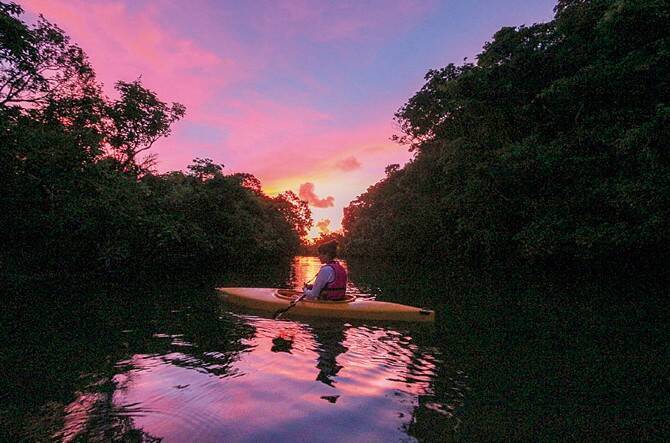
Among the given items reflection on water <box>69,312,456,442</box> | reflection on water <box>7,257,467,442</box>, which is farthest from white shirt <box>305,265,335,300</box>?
reflection on water <box>69,312,456,442</box>

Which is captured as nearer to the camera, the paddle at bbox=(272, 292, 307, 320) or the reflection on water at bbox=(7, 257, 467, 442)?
the reflection on water at bbox=(7, 257, 467, 442)

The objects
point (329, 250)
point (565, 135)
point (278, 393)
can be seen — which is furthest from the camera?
point (565, 135)

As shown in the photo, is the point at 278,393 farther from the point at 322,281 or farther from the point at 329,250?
the point at 322,281

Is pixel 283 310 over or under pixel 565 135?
under

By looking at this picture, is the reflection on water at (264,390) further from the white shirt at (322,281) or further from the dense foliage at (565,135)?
the dense foliage at (565,135)

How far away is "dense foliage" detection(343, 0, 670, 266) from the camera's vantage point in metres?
13.9

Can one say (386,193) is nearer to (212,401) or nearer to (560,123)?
(560,123)

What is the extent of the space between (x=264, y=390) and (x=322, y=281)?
4.30m

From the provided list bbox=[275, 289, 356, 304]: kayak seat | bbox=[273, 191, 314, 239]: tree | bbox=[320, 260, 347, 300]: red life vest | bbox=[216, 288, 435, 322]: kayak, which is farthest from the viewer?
bbox=[273, 191, 314, 239]: tree

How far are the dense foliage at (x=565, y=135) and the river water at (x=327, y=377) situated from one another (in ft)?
23.2

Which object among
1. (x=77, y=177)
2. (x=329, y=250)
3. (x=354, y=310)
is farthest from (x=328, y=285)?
(x=77, y=177)

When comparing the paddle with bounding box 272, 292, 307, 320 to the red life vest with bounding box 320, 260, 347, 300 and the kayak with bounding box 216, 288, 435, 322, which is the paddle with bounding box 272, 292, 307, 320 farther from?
the red life vest with bounding box 320, 260, 347, 300

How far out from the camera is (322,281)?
8.74 metres

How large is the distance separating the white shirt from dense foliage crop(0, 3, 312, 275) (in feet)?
31.4
